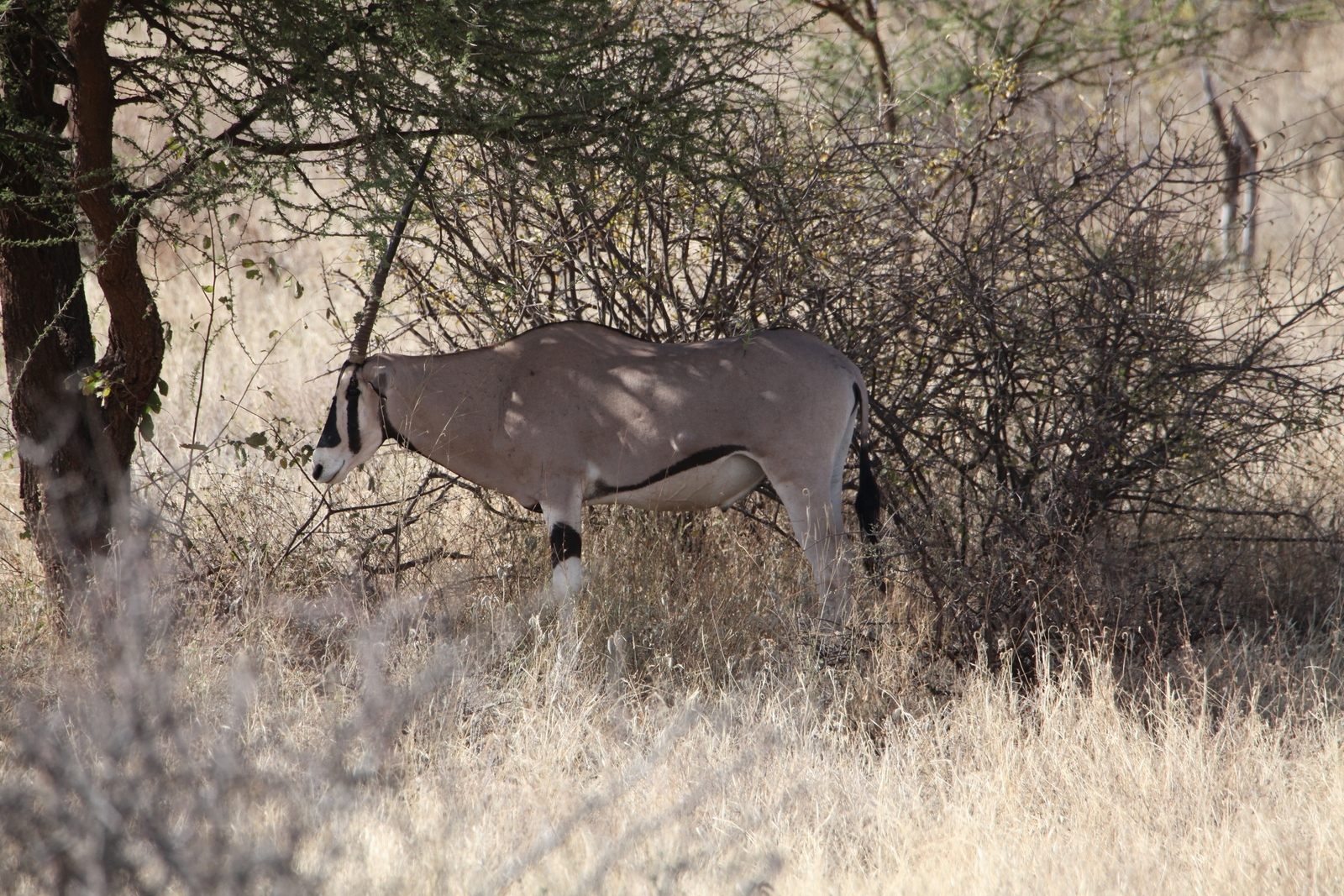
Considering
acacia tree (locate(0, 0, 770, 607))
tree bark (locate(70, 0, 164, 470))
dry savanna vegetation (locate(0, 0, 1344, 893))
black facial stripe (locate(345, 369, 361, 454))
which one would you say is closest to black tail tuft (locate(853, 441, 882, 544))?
dry savanna vegetation (locate(0, 0, 1344, 893))

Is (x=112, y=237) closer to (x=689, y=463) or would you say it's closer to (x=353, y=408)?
(x=353, y=408)

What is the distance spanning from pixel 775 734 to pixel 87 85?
12.1 feet

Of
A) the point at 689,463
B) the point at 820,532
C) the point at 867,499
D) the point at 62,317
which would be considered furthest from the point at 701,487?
the point at 62,317

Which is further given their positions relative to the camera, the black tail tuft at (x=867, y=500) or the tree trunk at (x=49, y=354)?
the black tail tuft at (x=867, y=500)

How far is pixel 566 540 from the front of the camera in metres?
5.04

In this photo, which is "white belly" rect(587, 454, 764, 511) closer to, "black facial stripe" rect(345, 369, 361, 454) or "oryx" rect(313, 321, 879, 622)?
"oryx" rect(313, 321, 879, 622)

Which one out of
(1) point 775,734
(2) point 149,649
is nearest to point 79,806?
(2) point 149,649

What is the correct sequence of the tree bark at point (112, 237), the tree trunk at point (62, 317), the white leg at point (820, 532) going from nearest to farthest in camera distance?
1. the tree bark at point (112, 237)
2. the tree trunk at point (62, 317)
3. the white leg at point (820, 532)

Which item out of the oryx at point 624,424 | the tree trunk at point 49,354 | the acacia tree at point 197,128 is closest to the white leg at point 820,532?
the oryx at point 624,424

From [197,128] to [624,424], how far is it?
2.33 m

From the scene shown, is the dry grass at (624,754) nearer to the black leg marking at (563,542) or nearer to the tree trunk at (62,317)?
the black leg marking at (563,542)

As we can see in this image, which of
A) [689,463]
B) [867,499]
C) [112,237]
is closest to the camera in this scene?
[112,237]

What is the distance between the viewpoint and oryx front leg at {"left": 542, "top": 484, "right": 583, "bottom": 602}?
5.03 m

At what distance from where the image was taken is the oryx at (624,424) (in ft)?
16.4
